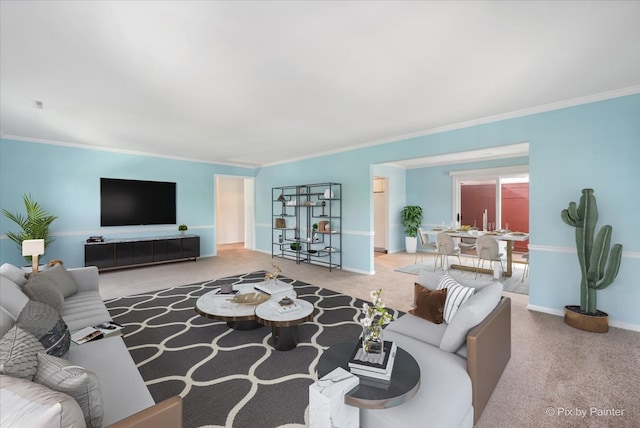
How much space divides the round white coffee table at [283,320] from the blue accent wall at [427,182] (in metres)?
3.20

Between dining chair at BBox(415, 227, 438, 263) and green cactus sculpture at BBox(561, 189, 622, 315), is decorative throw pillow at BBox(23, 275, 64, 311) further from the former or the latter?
dining chair at BBox(415, 227, 438, 263)

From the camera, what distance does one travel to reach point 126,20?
1948mm

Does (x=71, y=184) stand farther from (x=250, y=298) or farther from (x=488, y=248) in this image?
(x=488, y=248)

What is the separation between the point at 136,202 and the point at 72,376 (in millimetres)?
6258

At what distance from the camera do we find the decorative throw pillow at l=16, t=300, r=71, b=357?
1.66 meters

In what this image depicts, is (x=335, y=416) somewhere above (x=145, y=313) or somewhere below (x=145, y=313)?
above

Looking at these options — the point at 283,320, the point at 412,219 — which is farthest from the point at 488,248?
the point at 283,320

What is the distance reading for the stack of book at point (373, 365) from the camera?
1.56m

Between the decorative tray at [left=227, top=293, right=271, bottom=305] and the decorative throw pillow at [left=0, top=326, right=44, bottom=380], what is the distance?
6.14ft

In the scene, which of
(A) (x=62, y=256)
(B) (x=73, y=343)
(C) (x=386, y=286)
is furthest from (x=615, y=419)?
(A) (x=62, y=256)

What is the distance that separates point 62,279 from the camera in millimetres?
3062

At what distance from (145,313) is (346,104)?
3.74 m

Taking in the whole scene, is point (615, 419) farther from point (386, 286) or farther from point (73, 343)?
point (73, 343)

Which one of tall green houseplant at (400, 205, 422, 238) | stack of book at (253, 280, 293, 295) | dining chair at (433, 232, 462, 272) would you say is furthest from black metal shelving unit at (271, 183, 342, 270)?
tall green houseplant at (400, 205, 422, 238)
